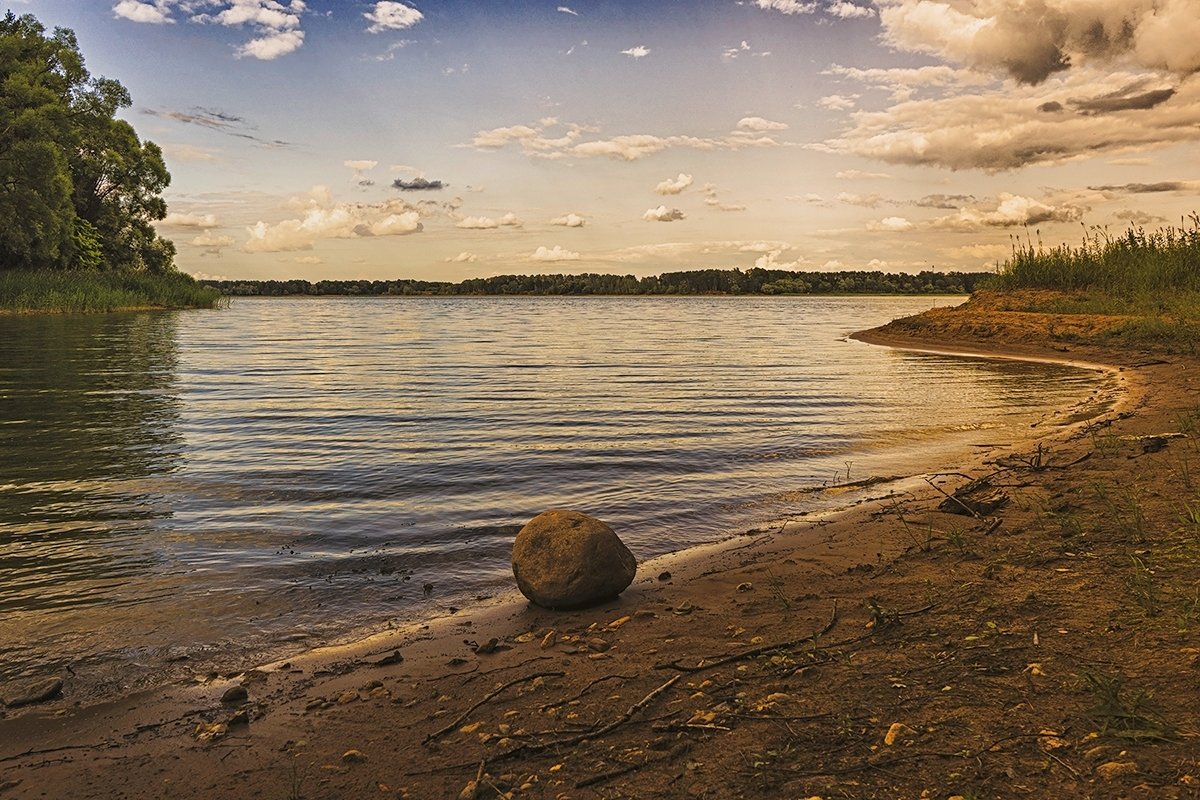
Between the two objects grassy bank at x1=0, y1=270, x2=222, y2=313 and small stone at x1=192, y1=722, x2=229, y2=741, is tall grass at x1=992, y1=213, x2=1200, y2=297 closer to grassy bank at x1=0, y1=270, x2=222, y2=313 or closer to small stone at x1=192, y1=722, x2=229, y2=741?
small stone at x1=192, y1=722, x2=229, y2=741

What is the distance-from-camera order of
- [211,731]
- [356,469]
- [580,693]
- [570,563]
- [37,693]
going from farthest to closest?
1. [356,469]
2. [570,563]
3. [37,693]
4. [580,693]
5. [211,731]

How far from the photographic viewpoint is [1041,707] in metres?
3.59

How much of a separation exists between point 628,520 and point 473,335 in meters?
36.4

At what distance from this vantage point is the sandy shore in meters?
3.32

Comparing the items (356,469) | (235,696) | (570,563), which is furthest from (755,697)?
(356,469)

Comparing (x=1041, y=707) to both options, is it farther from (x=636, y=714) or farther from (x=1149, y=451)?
(x=1149, y=451)

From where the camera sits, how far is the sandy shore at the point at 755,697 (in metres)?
3.32

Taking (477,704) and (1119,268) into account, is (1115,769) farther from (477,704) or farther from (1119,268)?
(1119,268)

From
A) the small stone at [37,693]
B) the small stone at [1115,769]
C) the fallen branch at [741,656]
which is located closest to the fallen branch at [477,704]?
the fallen branch at [741,656]

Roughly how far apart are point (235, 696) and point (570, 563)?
253cm

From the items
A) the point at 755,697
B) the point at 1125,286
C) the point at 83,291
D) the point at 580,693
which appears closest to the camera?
the point at 755,697

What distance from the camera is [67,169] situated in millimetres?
56469

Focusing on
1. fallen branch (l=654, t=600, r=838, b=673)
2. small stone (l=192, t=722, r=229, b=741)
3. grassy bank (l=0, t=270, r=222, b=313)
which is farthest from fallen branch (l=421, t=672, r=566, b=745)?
grassy bank (l=0, t=270, r=222, b=313)

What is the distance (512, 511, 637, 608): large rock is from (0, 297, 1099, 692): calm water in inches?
29.2
